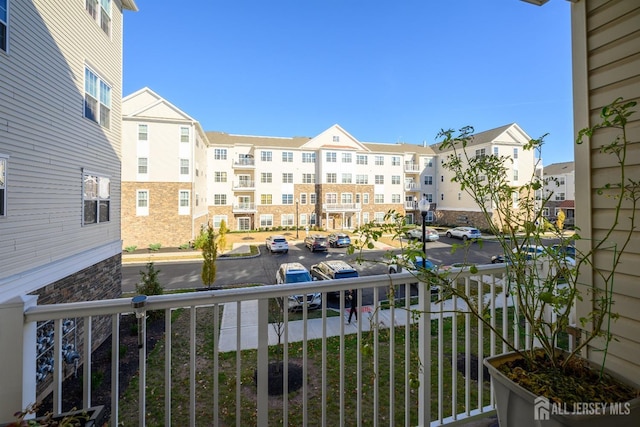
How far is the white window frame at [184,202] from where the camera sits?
17.9m

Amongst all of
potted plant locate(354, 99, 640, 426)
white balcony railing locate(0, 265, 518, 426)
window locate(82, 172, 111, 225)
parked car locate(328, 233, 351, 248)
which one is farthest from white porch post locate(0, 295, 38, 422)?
parked car locate(328, 233, 351, 248)

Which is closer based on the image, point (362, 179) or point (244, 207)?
point (244, 207)

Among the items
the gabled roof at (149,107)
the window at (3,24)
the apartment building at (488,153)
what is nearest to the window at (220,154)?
the gabled roof at (149,107)

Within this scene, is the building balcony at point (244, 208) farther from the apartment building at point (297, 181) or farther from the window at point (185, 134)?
the window at point (185, 134)

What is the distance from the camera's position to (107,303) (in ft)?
4.42

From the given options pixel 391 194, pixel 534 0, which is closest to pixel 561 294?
pixel 534 0

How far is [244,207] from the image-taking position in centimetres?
2569

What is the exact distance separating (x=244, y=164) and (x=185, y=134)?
7948 millimetres

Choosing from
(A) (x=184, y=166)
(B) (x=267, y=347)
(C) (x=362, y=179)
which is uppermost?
(C) (x=362, y=179)

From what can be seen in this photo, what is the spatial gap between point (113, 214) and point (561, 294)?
9359 mm

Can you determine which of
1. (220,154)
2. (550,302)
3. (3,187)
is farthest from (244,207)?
(550,302)

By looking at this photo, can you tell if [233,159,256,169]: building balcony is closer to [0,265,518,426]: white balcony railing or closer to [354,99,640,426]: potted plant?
[0,265,518,426]: white balcony railing

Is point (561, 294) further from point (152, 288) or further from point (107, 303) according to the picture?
point (152, 288)

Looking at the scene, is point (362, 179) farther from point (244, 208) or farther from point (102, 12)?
point (102, 12)
